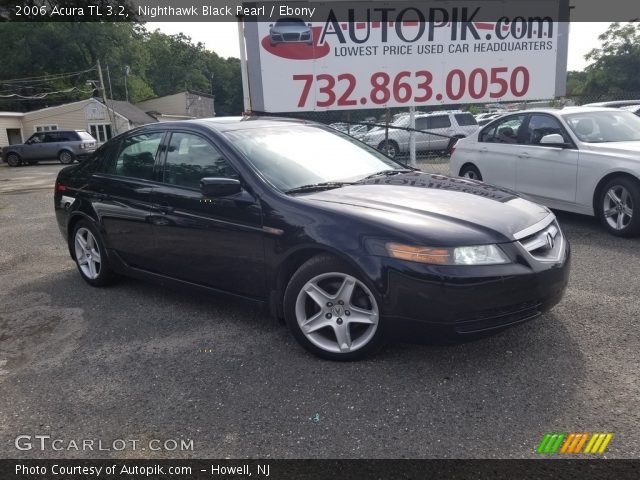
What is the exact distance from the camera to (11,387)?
10.7 feet

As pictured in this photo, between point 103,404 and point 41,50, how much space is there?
2574 inches

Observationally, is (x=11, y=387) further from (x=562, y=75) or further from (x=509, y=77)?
(x=562, y=75)

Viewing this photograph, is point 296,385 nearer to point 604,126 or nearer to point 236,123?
point 236,123

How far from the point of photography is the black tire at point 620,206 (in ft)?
19.4

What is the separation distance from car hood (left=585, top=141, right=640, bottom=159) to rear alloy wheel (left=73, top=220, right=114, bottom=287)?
554 cm

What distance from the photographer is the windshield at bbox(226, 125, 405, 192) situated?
12.4 feet

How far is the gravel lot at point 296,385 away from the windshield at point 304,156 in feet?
3.67

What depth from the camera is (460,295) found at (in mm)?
2910

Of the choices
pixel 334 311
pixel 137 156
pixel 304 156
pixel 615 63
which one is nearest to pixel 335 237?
pixel 334 311

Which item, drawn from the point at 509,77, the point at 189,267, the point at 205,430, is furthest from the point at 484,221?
the point at 509,77

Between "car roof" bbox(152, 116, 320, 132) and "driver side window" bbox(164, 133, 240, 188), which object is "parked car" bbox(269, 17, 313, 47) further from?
"driver side window" bbox(164, 133, 240, 188)

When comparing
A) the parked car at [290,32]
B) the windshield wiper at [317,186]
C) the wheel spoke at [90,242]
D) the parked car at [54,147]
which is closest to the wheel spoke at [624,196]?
the windshield wiper at [317,186]

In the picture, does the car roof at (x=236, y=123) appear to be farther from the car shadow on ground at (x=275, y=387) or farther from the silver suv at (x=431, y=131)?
the silver suv at (x=431, y=131)

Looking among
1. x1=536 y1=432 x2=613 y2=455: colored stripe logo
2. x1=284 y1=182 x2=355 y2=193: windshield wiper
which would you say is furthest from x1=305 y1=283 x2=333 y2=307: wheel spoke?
x1=536 y1=432 x2=613 y2=455: colored stripe logo
